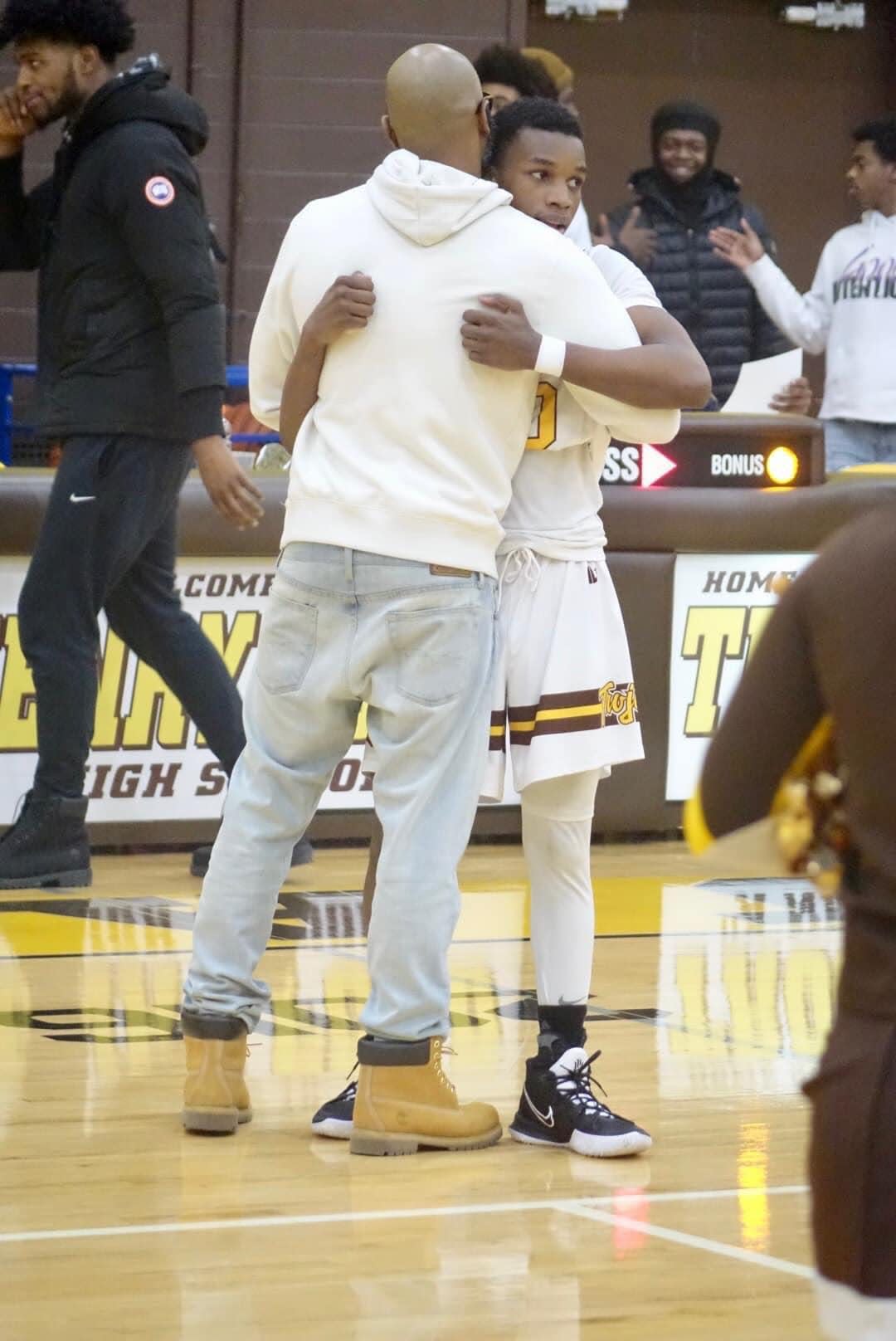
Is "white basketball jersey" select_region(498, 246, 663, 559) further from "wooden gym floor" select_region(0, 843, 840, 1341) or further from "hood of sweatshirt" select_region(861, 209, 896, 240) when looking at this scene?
"hood of sweatshirt" select_region(861, 209, 896, 240)

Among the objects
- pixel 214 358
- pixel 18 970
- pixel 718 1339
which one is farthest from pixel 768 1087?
pixel 214 358

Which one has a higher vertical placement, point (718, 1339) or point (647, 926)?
point (647, 926)

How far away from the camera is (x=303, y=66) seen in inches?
412

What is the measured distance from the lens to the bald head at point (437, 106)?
343 centimetres

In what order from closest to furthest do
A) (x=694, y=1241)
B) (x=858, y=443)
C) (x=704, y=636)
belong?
(x=694, y=1241) → (x=704, y=636) → (x=858, y=443)

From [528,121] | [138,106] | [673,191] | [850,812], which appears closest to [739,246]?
[673,191]

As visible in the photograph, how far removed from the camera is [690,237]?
7.91 m

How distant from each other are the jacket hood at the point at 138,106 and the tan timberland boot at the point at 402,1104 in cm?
283

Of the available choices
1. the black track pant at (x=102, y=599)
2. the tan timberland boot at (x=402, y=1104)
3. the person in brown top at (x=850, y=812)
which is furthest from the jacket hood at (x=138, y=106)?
the person in brown top at (x=850, y=812)

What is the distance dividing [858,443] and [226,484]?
383cm

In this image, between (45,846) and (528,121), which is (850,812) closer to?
(528,121)

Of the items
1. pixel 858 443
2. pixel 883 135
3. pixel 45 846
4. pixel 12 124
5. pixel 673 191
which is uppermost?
pixel 883 135

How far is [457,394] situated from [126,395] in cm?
227

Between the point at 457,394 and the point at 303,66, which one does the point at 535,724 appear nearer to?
the point at 457,394
